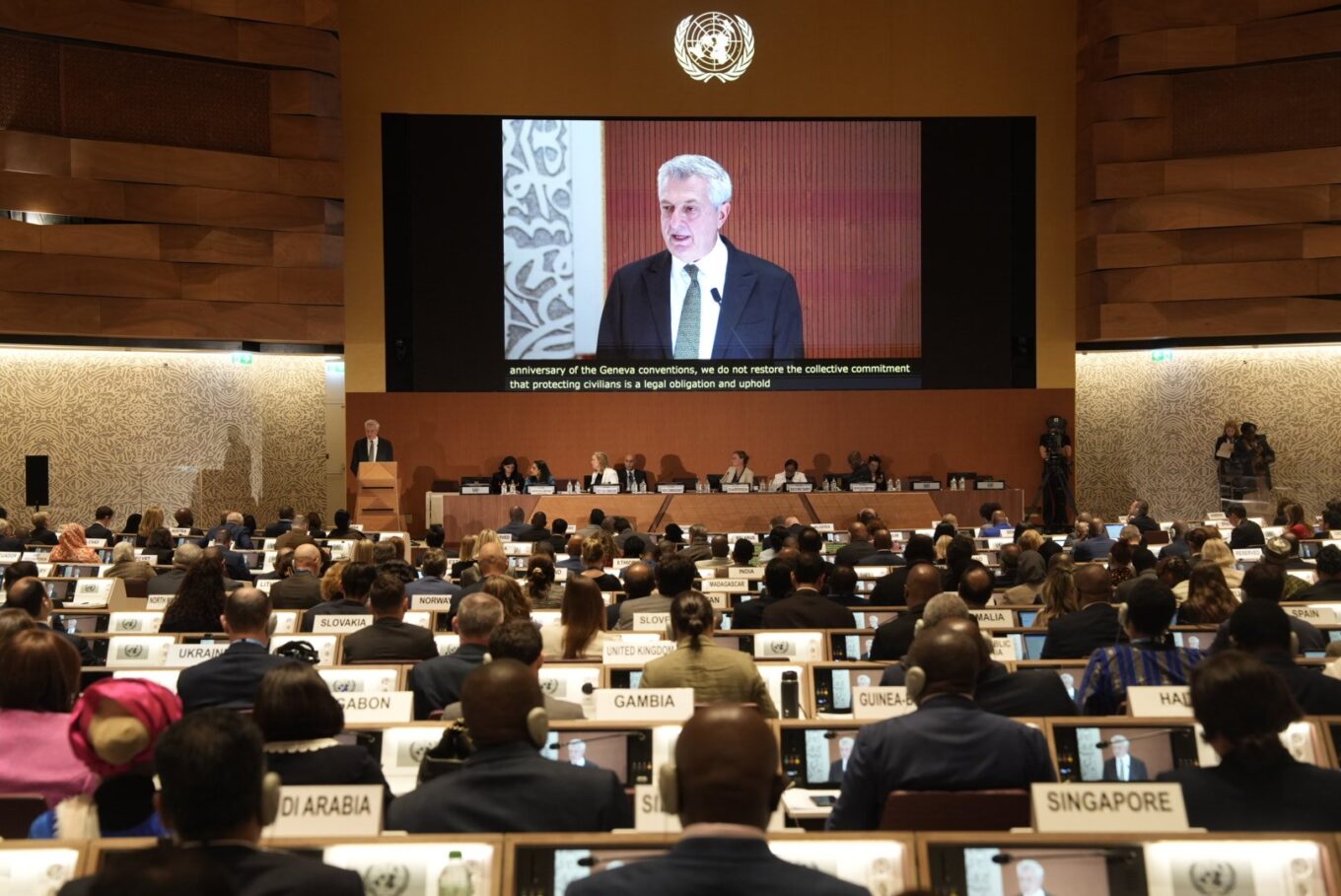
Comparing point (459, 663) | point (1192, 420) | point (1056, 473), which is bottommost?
point (459, 663)

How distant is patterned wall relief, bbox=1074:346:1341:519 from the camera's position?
2078 cm

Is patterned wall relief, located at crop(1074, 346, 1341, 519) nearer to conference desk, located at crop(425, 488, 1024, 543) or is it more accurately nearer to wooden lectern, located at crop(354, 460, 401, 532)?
conference desk, located at crop(425, 488, 1024, 543)

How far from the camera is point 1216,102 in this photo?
65.0ft

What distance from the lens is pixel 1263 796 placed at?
3.27m

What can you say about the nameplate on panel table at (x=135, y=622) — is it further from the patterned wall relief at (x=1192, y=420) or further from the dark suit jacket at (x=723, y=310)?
the patterned wall relief at (x=1192, y=420)

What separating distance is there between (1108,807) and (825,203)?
17.3 metres

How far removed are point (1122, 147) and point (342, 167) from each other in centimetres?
1084

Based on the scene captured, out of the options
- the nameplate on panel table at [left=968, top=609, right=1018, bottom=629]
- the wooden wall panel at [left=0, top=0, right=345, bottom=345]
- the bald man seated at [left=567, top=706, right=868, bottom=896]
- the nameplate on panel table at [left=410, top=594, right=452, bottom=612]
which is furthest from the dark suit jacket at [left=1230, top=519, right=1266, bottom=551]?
the wooden wall panel at [left=0, top=0, right=345, bottom=345]

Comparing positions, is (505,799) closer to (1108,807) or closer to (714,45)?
(1108,807)

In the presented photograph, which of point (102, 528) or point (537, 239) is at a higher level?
point (537, 239)

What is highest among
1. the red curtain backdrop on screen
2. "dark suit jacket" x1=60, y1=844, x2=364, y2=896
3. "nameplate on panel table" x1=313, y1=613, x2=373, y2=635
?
the red curtain backdrop on screen

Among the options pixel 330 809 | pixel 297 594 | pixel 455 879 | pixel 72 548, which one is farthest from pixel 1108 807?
pixel 72 548

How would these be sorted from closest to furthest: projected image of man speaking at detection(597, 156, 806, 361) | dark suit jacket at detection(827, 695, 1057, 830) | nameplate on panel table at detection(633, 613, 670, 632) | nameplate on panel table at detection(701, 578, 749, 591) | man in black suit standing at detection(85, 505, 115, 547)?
1. dark suit jacket at detection(827, 695, 1057, 830)
2. nameplate on panel table at detection(633, 613, 670, 632)
3. nameplate on panel table at detection(701, 578, 749, 591)
4. man in black suit standing at detection(85, 505, 115, 547)
5. projected image of man speaking at detection(597, 156, 806, 361)

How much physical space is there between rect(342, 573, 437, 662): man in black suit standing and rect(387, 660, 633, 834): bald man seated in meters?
2.91
